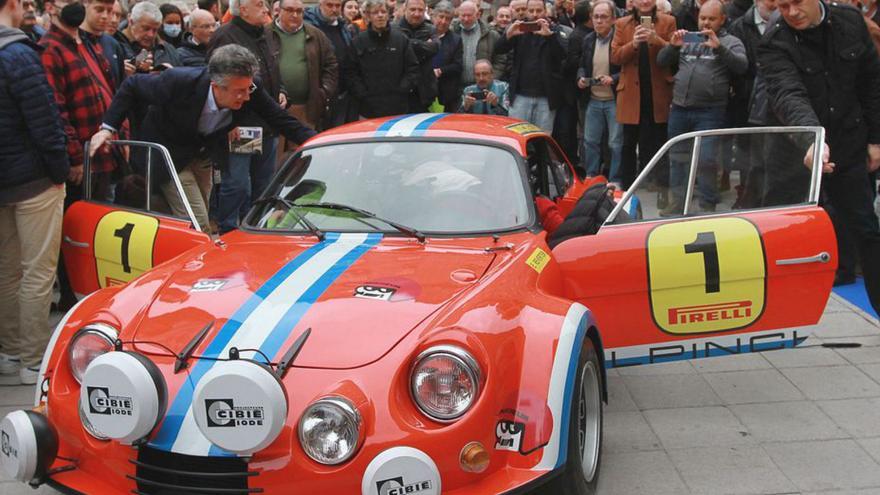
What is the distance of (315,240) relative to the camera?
465 cm

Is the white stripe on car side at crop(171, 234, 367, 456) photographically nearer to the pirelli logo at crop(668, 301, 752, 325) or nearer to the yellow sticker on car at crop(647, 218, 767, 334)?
the yellow sticker on car at crop(647, 218, 767, 334)

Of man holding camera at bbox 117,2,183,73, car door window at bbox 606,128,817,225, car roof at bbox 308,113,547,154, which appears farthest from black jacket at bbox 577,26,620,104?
car door window at bbox 606,128,817,225

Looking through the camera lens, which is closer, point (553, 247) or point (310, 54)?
point (553, 247)

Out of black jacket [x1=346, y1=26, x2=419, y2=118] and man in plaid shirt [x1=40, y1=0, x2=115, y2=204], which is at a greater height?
man in plaid shirt [x1=40, y1=0, x2=115, y2=204]

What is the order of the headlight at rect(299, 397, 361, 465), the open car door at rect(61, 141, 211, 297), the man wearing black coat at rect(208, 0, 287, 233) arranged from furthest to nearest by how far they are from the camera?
1. the man wearing black coat at rect(208, 0, 287, 233)
2. the open car door at rect(61, 141, 211, 297)
3. the headlight at rect(299, 397, 361, 465)

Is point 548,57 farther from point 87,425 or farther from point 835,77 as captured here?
point 87,425

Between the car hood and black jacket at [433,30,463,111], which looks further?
black jacket at [433,30,463,111]

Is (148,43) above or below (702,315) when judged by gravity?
above

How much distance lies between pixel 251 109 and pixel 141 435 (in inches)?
148

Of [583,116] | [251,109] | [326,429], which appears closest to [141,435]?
[326,429]

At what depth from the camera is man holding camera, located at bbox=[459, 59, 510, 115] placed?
32.1 feet

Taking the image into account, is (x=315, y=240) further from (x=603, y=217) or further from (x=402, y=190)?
(x=603, y=217)

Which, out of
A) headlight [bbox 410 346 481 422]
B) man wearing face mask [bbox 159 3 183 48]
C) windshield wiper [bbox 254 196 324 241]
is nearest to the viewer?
headlight [bbox 410 346 481 422]

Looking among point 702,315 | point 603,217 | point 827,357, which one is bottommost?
point 827,357
